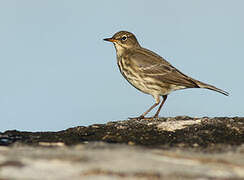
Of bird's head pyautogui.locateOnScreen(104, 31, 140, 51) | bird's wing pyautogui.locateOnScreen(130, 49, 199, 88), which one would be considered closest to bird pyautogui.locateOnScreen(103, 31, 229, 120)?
bird's wing pyautogui.locateOnScreen(130, 49, 199, 88)

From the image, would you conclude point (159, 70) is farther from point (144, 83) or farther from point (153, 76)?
point (144, 83)

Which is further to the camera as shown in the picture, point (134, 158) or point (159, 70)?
point (159, 70)

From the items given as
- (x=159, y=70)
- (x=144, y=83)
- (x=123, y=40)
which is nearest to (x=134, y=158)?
(x=144, y=83)

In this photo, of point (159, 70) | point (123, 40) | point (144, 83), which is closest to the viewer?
point (144, 83)

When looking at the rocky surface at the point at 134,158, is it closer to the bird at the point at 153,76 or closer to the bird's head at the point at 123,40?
the bird at the point at 153,76

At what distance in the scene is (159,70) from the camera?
1296 centimetres

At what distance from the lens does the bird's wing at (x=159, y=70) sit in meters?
12.7

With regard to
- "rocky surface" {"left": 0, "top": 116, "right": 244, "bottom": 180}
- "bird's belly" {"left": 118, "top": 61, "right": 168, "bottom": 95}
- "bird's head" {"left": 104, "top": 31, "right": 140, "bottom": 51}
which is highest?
"bird's head" {"left": 104, "top": 31, "right": 140, "bottom": 51}

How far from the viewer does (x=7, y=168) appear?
5602 millimetres

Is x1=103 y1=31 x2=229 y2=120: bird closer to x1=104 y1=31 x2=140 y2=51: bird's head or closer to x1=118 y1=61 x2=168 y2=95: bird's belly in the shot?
x1=118 y1=61 x2=168 y2=95: bird's belly

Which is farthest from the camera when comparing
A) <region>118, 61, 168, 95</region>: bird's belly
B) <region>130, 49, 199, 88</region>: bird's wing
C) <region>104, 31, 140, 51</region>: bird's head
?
<region>104, 31, 140, 51</region>: bird's head

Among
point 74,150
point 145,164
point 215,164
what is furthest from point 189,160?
point 74,150

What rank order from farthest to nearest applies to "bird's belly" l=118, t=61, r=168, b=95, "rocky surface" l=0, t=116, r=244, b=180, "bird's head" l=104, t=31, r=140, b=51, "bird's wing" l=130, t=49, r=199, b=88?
"bird's head" l=104, t=31, r=140, b=51, "bird's wing" l=130, t=49, r=199, b=88, "bird's belly" l=118, t=61, r=168, b=95, "rocky surface" l=0, t=116, r=244, b=180

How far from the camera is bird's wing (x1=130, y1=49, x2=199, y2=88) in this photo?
41.8 ft
